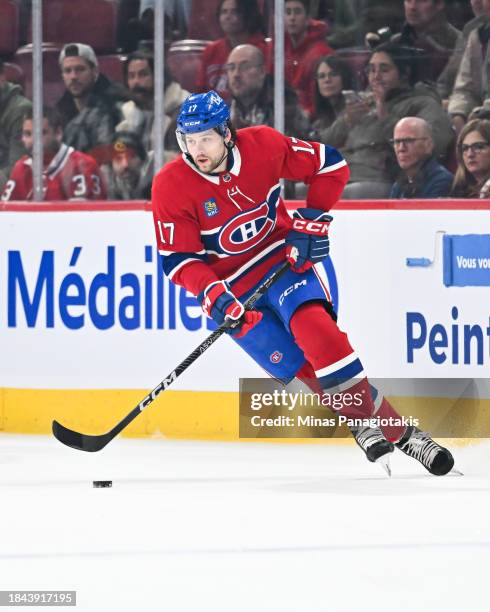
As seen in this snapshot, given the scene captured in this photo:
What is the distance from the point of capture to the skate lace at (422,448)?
3869 mm

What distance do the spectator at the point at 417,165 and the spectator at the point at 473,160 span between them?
Result: 1.8 inches

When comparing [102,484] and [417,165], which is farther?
[417,165]

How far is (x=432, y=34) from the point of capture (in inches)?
192

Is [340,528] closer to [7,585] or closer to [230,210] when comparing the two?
[7,585]

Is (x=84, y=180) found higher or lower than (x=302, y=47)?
lower

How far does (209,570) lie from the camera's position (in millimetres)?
2629

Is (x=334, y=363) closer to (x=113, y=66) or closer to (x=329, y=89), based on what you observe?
(x=329, y=89)

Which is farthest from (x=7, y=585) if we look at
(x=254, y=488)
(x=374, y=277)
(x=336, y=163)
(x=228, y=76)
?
(x=228, y=76)

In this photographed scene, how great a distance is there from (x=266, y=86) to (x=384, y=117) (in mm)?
471

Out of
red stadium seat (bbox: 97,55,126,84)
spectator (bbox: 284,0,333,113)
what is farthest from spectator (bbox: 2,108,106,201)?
spectator (bbox: 284,0,333,113)

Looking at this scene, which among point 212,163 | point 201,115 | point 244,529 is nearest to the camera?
point 244,529

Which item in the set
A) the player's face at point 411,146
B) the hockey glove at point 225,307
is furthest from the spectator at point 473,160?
the hockey glove at point 225,307

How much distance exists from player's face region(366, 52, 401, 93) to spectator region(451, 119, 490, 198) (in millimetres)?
327

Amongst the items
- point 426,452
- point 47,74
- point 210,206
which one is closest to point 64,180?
point 47,74
